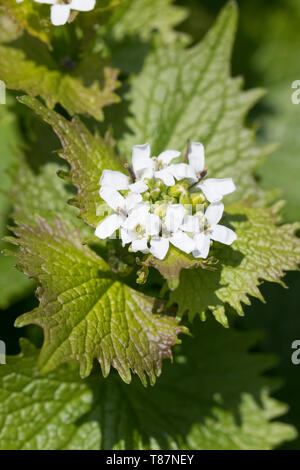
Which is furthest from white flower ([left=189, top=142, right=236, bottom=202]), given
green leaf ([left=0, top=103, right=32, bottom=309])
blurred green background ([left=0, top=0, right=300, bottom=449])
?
blurred green background ([left=0, top=0, right=300, bottom=449])

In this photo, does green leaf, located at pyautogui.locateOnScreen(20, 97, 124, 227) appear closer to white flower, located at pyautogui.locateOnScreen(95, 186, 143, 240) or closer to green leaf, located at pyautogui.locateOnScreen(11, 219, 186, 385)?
white flower, located at pyautogui.locateOnScreen(95, 186, 143, 240)

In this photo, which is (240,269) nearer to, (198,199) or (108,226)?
(198,199)

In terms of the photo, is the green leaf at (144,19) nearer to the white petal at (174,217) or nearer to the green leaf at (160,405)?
the white petal at (174,217)

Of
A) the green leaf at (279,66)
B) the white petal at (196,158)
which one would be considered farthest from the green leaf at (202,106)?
the green leaf at (279,66)

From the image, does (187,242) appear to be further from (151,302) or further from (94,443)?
(94,443)

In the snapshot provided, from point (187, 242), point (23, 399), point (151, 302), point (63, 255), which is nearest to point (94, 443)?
point (23, 399)

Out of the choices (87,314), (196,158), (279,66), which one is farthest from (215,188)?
(279,66)
